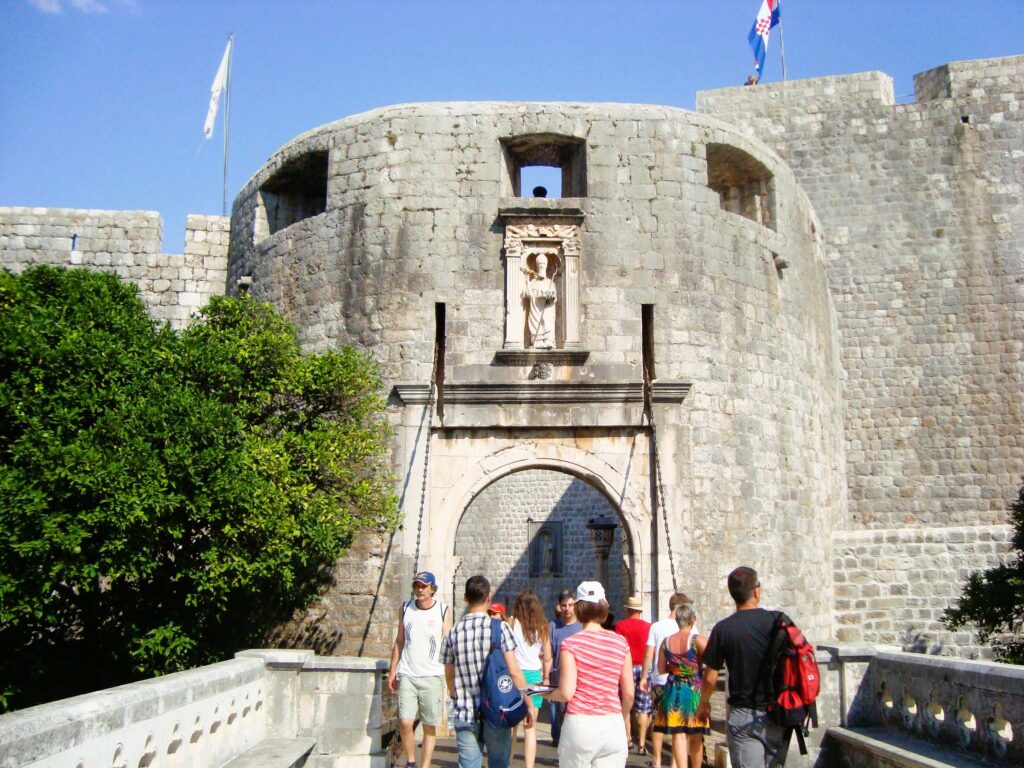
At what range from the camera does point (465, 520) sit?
955 inches

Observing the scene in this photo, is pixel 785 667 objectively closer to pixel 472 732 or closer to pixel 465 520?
pixel 472 732

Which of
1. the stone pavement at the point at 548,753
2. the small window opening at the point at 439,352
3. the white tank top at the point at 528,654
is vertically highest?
the small window opening at the point at 439,352

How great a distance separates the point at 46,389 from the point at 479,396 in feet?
14.9

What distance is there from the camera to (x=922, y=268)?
1714cm

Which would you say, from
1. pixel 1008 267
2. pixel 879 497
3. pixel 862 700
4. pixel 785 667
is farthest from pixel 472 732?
pixel 1008 267

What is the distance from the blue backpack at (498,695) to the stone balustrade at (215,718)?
1.76 metres

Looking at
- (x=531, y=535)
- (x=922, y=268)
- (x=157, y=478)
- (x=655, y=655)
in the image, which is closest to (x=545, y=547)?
(x=531, y=535)

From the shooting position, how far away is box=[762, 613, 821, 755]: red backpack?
5156 millimetres

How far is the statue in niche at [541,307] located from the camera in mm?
11641

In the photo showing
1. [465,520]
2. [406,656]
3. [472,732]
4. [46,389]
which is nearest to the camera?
[472,732]

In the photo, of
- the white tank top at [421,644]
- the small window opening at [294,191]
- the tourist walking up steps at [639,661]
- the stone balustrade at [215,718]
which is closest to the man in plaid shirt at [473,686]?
the white tank top at [421,644]

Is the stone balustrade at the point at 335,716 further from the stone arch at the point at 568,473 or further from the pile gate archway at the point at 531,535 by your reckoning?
the pile gate archway at the point at 531,535

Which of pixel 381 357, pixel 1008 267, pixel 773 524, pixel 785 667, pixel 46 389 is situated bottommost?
pixel 785 667

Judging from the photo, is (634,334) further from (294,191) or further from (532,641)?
(294,191)
